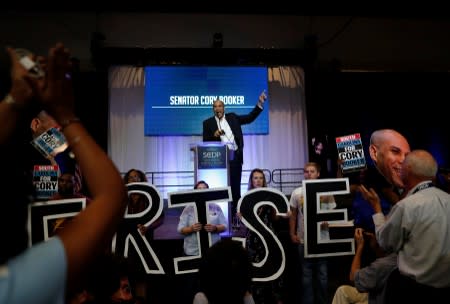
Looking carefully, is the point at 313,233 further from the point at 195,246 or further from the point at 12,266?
the point at 12,266

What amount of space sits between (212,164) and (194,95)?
3.22 metres

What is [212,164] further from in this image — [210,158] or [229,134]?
[229,134]

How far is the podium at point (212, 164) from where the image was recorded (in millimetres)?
5613

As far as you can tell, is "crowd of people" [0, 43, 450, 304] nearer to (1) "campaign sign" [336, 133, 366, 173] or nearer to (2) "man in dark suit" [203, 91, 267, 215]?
(1) "campaign sign" [336, 133, 366, 173]

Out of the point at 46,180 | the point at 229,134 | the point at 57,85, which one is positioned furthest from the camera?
the point at 229,134

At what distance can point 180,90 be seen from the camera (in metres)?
8.42

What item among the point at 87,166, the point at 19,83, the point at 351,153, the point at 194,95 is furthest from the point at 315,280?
the point at 194,95

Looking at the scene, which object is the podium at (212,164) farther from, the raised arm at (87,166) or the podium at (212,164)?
the raised arm at (87,166)

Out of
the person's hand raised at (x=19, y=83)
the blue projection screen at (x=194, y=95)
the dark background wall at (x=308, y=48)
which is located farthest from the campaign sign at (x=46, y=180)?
the person's hand raised at (x=19, y=83)

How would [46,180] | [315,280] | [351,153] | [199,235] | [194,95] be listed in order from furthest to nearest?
1. [194,95]
2. [351,153]
3. [46,180]
4. [315,280]
5. [199,235]

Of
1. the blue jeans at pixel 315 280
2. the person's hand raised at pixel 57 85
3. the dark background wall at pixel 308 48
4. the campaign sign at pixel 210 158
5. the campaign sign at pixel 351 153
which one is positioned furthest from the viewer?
the dark background wall at pixel 308 48

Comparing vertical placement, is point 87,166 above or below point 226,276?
above

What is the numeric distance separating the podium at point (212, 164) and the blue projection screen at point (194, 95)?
2.86 m

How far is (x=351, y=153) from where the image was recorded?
469cm
